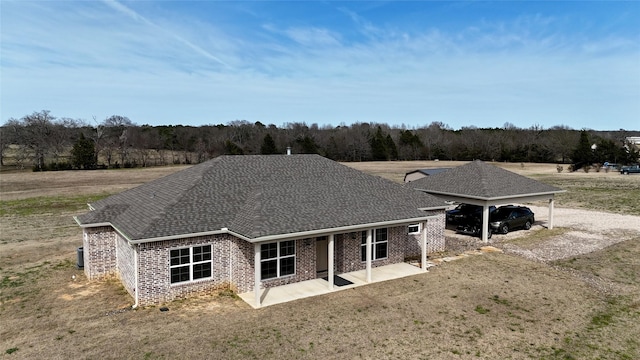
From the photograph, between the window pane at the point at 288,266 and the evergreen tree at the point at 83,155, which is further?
the evergreen tree at the point at 83,155

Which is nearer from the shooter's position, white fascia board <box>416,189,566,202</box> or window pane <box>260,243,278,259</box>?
window pane <box>260,243,278,259</box>

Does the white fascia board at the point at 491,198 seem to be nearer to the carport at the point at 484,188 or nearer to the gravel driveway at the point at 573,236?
the carport at the point at 484,188

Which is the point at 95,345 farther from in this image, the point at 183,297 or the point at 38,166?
the point at 38,166

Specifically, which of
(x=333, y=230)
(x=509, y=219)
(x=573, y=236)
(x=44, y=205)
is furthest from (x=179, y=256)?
(x=44, y=205)

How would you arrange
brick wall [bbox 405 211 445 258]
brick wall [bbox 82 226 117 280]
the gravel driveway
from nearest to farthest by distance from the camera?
brick wall [bbox 82 226 117 280], brick wall [bbox 405 211 445 258], the gravel driveway

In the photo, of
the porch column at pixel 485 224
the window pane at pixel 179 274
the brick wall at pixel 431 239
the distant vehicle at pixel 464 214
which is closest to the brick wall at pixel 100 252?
the window pane at pixel 179 274

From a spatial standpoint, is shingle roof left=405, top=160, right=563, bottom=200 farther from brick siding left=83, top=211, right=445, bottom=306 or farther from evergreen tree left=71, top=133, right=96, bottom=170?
evergreen tree left=71, top=133, right=96, bottom=170

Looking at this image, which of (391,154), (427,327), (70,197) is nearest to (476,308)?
(427,327)

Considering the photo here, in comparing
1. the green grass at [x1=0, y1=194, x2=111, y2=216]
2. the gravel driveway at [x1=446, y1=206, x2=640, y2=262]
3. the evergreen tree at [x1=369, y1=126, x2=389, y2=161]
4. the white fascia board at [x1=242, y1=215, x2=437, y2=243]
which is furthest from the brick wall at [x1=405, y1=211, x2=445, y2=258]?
the evergreen tree at [x1=369, y1=126, x2=389, y2=161]
